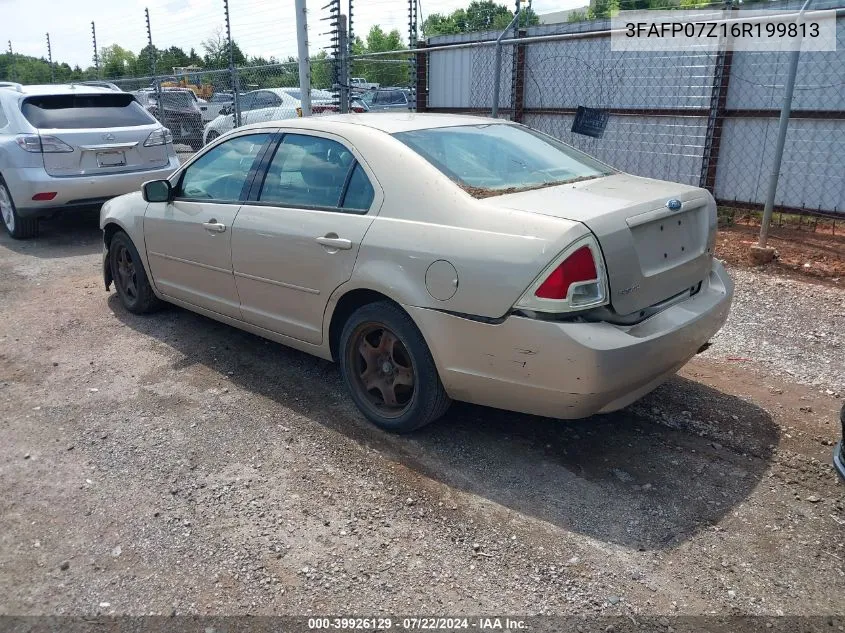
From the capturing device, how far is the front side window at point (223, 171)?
4.55 meters

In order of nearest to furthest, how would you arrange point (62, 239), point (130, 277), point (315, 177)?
point (315, 177)
point (130, 277)
point (62, 239)

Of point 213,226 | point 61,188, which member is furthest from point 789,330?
point 61,188

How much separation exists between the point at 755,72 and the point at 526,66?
3.40m

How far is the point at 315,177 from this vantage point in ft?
13.4

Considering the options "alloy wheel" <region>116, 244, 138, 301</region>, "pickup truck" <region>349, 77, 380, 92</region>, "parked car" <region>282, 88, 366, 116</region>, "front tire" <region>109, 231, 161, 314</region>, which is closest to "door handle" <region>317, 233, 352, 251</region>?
"front tire" <region>109, 231, 161, 314</region>

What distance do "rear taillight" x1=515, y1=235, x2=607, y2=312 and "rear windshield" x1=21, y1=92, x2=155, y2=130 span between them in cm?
739

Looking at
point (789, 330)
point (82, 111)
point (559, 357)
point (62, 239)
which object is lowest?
point (62, 239)

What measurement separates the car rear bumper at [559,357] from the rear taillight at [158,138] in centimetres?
671

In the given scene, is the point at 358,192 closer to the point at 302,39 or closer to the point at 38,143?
the point at 38,143

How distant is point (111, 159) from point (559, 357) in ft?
23.8

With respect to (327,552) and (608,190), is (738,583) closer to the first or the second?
(327,552)

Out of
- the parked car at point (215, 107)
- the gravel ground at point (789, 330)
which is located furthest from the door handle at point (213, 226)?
the parked car at point (215, 107)

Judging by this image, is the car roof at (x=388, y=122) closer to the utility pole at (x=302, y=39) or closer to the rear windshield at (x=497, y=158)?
the rear windshield at (x=497, y=158)

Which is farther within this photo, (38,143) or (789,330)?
(38,143)
